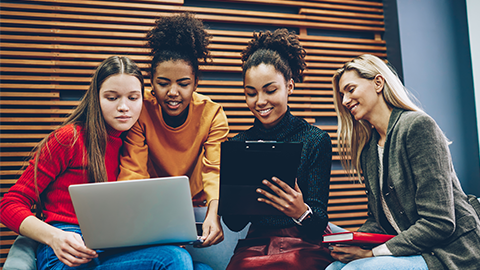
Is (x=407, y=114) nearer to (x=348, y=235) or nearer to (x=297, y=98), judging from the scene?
(x=348, y=235)

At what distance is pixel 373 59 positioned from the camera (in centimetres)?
183

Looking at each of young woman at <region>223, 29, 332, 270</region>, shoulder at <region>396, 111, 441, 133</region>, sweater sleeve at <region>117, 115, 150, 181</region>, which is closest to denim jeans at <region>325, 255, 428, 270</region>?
young woman at <region>223, 29, 332, 270</region>

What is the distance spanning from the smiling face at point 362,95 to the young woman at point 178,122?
873mm

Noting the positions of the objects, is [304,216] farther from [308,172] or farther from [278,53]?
[278,53]

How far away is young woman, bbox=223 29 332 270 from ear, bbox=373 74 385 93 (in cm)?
40

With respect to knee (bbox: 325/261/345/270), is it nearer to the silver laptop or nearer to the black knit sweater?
the black knit sweater

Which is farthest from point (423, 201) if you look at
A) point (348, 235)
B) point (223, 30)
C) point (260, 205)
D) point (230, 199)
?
point (223, 30)

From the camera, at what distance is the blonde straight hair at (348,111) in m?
1.73

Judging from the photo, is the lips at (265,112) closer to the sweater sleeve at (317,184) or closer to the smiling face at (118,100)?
the sweater sleeve at (317,184)

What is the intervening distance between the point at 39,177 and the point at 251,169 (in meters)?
1.10

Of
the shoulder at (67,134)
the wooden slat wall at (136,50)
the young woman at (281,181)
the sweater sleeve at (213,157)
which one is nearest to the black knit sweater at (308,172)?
the young woman at (281,181)

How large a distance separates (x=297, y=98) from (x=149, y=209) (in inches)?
88.6

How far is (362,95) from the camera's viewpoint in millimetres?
1773

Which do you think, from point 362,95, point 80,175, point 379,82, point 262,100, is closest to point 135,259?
point 80,175
